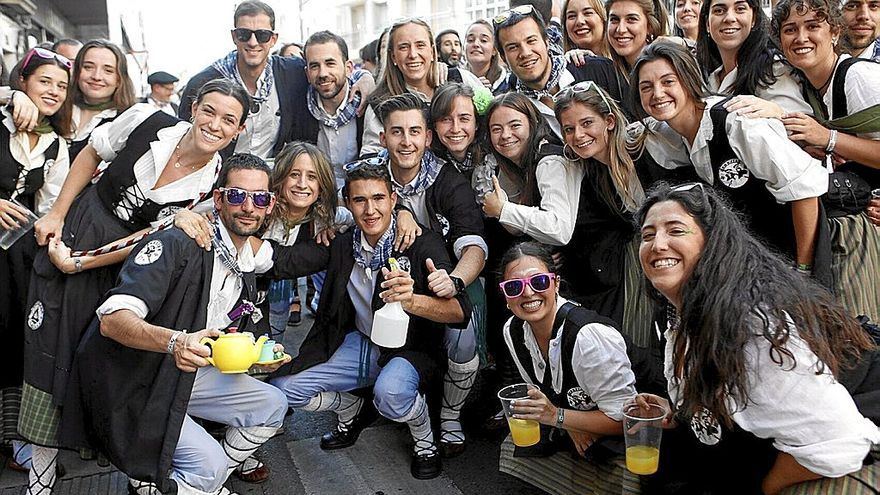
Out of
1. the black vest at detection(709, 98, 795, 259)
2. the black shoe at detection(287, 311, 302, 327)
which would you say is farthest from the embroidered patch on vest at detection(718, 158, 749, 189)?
the black shoe at detection(287, 311, 302, 327)

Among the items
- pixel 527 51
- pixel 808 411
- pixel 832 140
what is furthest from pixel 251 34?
pixel 808 411

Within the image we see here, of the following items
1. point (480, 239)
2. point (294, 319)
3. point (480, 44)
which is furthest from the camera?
point (294, 319)

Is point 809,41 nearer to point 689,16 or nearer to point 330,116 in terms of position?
point 689,16

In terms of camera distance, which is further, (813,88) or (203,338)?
(813,88)

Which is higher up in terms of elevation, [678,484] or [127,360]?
[127,360]

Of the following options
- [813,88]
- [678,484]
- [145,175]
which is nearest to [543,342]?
[678,484]

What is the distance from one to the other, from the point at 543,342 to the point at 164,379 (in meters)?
1.53

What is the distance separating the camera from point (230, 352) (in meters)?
2.63

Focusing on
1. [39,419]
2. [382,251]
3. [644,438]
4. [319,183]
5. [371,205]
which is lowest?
[39,419]

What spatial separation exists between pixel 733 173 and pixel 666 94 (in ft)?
1.47

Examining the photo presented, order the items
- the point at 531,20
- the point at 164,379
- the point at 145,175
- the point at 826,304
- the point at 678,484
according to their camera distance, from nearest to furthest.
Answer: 1. the point at 826,304
2. the point at 678,484
3. the point at 164,379
4. the point at 145,175
5. the point at 531,20

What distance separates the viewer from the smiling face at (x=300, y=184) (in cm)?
365

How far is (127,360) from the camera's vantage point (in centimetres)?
286

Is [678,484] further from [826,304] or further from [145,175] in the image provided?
[145,175]
